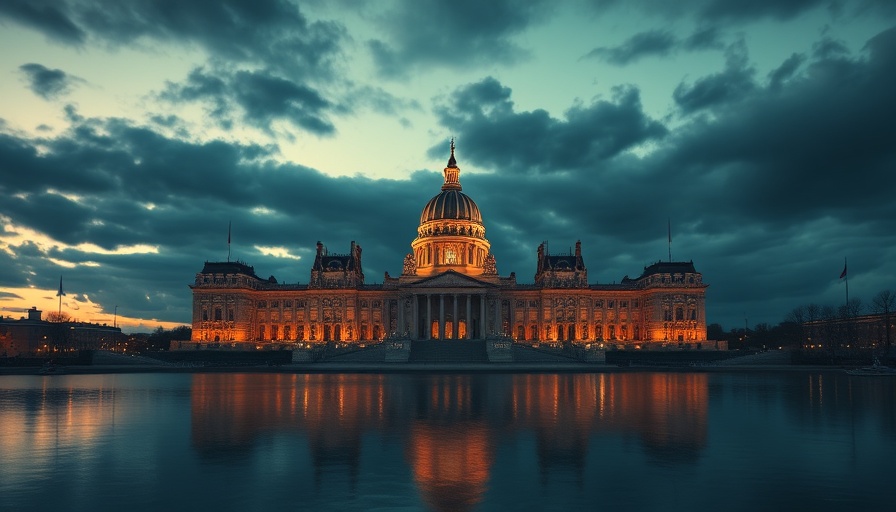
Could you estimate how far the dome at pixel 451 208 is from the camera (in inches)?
5689

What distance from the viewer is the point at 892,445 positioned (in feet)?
70.9

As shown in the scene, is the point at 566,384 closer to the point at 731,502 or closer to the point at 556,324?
the point at 731,502

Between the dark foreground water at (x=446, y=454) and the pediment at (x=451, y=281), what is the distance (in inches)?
3475

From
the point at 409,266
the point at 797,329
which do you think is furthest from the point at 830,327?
the point at 409,266

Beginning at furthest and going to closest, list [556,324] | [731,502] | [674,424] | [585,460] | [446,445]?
[556,324] < [674,424] < [446,445] < [585,460] < [731,502]

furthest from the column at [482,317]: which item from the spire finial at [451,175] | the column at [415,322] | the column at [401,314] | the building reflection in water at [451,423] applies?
the building reflection in water at [451,423]

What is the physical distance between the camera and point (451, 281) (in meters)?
125

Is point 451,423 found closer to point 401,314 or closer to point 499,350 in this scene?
point 499,350

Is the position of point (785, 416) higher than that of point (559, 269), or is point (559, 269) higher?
point (559, 269)

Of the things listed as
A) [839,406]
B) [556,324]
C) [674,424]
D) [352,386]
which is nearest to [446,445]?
[674,424]

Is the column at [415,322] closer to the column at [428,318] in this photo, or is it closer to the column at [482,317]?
the column at [428,318]

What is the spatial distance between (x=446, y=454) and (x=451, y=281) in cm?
10554

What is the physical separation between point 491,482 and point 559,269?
121m

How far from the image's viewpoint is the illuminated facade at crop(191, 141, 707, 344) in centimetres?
13062
